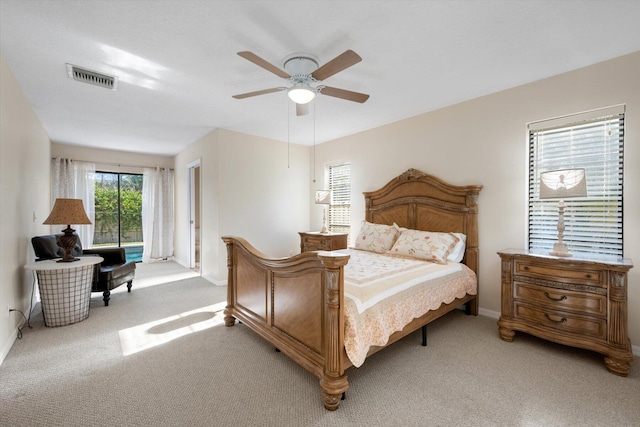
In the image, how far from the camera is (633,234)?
2418 mm

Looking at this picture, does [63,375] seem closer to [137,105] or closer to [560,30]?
[137,105]

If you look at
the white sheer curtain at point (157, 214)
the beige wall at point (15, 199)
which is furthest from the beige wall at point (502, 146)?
Result: the white sheer curtain at point (157, 214)

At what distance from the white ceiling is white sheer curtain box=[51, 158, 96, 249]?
7.40ft

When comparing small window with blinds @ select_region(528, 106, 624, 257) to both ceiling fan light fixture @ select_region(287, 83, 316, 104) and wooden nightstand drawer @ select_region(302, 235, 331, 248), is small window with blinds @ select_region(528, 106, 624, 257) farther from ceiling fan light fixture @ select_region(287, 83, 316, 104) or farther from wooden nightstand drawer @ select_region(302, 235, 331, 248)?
wooden nightstand drawer @ select_region(302, 235, 331, 248)

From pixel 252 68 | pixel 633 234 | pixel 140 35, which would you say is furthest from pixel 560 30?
pixel 140 35

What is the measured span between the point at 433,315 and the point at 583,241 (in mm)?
1639

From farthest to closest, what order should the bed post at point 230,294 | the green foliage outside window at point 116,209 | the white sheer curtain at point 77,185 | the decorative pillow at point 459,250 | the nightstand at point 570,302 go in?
the green foliage outside window at point 116,209 → the white sheer curtain at point 77,185 → the decorative pillow at point 459,250 → the bed post at point 230,294 → the nightstand at point 570,302

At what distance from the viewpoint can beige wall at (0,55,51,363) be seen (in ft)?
7.85

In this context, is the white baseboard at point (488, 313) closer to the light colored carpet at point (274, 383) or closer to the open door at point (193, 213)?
the light colored carpet at point (274, 383)

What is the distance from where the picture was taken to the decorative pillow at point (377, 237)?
376cm

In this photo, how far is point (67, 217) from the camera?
3119 mm

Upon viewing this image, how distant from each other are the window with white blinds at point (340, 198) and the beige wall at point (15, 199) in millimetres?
4029

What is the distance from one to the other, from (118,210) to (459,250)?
6971 millimetres

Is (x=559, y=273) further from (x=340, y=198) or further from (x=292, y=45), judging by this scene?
(x=340, y=198)
